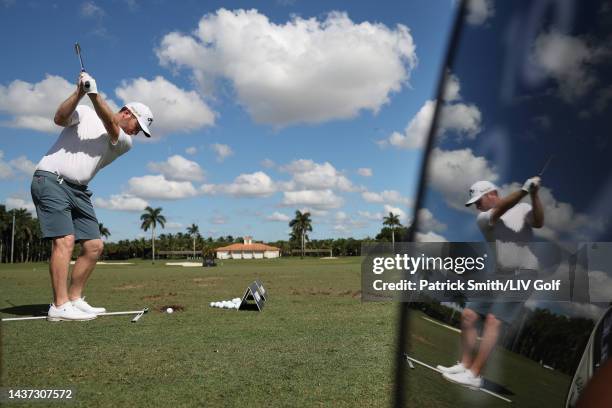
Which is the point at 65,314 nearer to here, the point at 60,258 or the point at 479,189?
the point at 60,258

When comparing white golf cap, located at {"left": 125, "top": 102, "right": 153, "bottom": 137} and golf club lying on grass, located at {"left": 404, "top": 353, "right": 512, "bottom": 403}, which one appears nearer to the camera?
golf club lying on grass, located at {"left": 404, "top": 353, "right": 512, "bottom": 403}

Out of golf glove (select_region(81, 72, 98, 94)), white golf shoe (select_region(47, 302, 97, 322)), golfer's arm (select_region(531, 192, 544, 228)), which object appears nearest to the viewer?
golfer's arm (select_region(531, 192, 544, 228))

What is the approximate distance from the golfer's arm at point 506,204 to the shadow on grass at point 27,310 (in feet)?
21.3

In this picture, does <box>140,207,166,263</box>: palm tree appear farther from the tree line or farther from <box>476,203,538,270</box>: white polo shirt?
<box>476,203,538,270</box>: white polo shirt

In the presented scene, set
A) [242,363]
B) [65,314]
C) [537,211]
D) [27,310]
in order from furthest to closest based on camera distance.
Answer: [27,310], [65,314], [242,363], [537,211]

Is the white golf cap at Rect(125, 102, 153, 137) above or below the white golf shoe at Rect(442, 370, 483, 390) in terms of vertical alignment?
above

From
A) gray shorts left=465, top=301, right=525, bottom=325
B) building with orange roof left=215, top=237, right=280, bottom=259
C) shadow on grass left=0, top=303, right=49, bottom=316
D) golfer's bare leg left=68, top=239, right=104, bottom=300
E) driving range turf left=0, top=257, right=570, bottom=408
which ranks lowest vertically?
building with orange roof left=215, top=237, right=280, bottom=259

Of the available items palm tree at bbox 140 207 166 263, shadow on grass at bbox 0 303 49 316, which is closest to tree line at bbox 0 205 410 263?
palm tree at bbox 140 207 166 263

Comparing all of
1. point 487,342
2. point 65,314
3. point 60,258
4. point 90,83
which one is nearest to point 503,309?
point 487,342

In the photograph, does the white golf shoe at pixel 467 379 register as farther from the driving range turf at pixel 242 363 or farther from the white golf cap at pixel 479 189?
the white golf cap at pixel 479 189

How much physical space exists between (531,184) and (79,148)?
472 centimetres

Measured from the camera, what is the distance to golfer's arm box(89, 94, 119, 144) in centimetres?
426

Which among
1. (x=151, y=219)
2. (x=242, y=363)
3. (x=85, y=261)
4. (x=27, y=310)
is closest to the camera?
(x=242, y=363)

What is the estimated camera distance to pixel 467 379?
58 cm
